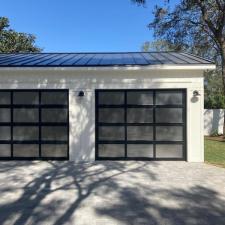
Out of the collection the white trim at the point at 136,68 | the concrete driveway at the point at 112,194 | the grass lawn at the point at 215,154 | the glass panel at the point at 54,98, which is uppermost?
the white trim at the point at 136,68

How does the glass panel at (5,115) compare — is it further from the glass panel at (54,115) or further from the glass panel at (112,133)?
the glass panel at (112,133)

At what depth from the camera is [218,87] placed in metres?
40.6

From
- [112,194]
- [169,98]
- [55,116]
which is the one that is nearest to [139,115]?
[169,98]

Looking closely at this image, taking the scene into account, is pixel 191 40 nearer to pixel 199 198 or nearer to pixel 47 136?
pixel 47 136

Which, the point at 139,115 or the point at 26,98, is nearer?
the point at 139,115

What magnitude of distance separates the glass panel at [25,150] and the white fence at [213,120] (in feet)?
39.5

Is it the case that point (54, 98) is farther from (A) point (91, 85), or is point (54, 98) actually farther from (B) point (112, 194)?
(B) point (112, 194)

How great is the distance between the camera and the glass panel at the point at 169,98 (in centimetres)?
1153

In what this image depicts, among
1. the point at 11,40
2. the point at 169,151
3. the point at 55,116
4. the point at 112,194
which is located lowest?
the point at 112,194

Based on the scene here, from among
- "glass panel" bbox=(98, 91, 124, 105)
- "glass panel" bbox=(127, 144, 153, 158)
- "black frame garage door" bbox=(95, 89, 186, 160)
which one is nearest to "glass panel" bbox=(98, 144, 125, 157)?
"black frame garage door" bbox=(95, 89, 186, 160)

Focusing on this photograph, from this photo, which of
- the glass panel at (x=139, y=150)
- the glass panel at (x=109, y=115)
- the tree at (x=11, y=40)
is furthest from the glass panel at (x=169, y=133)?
the tree at (x=11, y=40)

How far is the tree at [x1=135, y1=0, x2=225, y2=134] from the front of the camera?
18203mm

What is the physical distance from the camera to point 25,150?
459 inches

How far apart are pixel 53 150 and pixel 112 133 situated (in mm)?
1955
